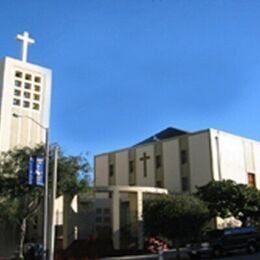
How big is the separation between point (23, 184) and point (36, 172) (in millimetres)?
11418

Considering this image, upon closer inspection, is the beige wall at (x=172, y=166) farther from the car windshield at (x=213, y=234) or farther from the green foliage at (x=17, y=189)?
the green foliage at (x=17, y=189)

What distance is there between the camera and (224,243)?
1406 inches

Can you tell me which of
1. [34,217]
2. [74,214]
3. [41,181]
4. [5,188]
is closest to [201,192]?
[74,214]

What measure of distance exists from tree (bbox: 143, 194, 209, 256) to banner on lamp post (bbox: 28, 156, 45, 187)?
1270 cm

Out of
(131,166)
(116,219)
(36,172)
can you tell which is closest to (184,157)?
(131,166)

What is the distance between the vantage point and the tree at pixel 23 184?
37125 millimetres

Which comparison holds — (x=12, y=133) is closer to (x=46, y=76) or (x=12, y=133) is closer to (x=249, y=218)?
(x=46, y=76)

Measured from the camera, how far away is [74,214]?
43906mm

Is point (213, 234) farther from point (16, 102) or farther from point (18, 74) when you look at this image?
point (18, 74)

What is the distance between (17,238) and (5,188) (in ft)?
20.9

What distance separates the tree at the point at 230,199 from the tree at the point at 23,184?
13074mm

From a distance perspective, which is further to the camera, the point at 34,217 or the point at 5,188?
the point at 34,217

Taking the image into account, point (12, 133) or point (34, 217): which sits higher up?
point (12, 133)

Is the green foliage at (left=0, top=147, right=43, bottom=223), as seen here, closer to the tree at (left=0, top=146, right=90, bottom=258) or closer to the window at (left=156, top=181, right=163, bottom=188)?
the tree at (left=0, top=146, right=90, bottom=258)
